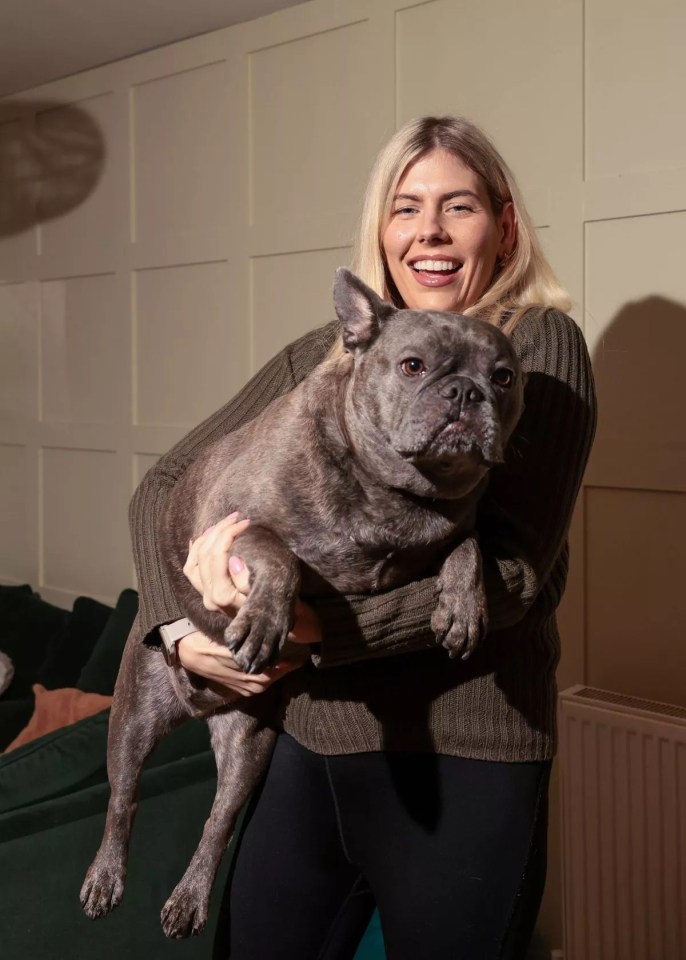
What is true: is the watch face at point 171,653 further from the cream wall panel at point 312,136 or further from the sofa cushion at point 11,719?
the sofa cushion at point 11,719

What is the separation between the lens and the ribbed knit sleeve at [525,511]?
1325mm

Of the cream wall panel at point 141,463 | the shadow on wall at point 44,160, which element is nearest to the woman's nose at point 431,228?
the cream wall panel at point 141,463

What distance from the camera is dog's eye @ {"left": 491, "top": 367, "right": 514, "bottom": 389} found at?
4.11 feet

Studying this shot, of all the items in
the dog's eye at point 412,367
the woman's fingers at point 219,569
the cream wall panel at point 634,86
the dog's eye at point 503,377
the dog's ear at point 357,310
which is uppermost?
the cream wall panel at point 634,86

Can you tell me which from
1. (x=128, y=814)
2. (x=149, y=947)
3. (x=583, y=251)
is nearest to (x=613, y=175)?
(x=583, y=251)

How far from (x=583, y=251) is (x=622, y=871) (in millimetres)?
1680

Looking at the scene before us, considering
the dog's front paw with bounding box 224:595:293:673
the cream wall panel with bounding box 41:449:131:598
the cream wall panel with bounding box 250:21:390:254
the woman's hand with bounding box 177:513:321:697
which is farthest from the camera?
the cream wall panel with bounding box 41:449:131:598

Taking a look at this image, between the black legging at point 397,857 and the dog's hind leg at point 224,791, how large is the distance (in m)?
0.04

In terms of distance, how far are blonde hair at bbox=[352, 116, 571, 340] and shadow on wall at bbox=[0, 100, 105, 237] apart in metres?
3.16

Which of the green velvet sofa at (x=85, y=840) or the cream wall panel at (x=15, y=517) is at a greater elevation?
the cream wall panel at (x=15, y=517)

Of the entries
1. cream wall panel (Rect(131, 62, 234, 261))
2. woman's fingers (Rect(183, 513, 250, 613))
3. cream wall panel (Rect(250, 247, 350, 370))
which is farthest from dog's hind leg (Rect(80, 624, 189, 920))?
cream wall panel (Rect(131, 62, 234, 261))

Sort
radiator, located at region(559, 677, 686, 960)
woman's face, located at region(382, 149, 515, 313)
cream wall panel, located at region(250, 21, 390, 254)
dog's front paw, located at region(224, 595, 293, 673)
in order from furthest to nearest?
cream wall panel, located at region(250, 21, 390, 254)
radiator, located at region(559, 677, 686, 960)
woman's face, located at region(382, 149, 515, 313)
dog's front paw, located at region(224, 595, 293, 673)

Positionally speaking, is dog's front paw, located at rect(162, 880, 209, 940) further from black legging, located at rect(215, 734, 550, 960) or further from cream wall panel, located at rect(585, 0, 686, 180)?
cream wall panel, located at rect(585, 0, 686, 180)

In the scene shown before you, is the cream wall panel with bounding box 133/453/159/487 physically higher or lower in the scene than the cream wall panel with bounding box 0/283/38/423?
lower
